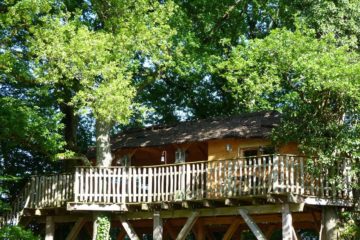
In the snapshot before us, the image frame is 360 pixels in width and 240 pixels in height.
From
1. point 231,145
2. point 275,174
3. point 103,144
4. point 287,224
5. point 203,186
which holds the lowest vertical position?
point 287,224

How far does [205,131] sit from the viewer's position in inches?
952

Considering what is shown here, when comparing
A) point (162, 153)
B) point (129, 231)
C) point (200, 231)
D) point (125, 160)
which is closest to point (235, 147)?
point (162, 153)

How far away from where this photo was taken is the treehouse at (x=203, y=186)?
20.5m

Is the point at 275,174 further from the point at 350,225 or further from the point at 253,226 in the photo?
the point at 350,225

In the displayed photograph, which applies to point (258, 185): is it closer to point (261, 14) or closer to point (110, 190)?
point (110, 190)

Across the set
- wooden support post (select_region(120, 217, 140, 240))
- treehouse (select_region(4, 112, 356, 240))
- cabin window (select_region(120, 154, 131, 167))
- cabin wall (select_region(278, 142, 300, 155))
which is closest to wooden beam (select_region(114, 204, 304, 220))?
treehouse (select_region(4, 112, 356, 240))

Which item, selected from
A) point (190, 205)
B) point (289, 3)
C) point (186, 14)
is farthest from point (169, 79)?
point (190, 205)

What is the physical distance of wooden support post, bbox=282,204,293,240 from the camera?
19.9 m

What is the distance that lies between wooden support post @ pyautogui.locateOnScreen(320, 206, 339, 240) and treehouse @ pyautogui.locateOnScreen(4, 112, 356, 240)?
34 millimetres

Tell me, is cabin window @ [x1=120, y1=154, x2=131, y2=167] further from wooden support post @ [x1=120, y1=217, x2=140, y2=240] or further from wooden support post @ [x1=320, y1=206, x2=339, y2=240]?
wooden support post @ [x1=320, y1=206, x2=339, y2=240]

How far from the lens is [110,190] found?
22797 millimetres

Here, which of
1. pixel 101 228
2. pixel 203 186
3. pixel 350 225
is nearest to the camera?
pixel 350 225

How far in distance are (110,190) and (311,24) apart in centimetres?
999

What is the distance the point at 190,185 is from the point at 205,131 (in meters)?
2.93
